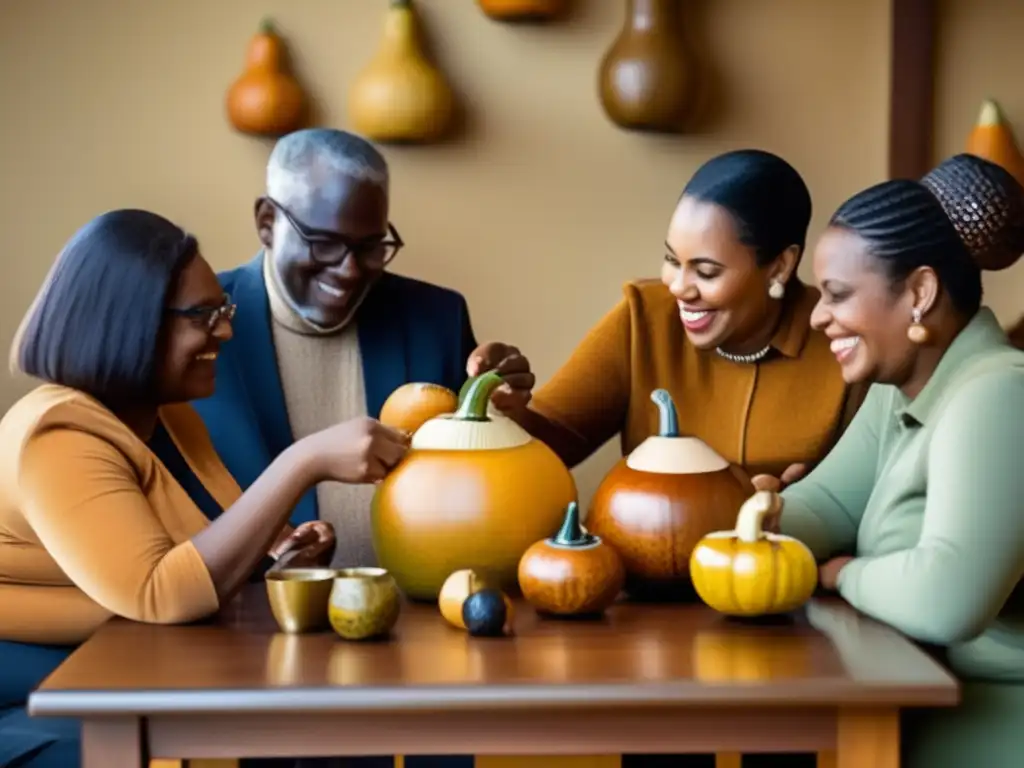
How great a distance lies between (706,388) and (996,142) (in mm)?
1445

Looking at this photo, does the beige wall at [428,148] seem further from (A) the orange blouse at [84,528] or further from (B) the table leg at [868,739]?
(B) the table leg at [868,739]

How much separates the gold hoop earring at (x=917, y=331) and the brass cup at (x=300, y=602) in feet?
2.42

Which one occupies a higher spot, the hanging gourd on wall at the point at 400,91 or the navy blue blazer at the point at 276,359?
the hanging gourd on wall at the point at 400,91

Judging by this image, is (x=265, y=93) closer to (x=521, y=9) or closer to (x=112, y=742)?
(x=521, y=9)

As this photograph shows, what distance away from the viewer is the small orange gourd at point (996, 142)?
3.40 m

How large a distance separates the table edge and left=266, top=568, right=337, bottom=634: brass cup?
0.22m

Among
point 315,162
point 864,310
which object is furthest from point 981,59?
point 864,310

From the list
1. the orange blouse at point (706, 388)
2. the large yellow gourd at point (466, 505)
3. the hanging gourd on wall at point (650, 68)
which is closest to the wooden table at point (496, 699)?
the large yellow gourd at point (466, 505)

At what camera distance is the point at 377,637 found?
1.55 meters

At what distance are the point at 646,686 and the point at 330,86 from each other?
2.51 m

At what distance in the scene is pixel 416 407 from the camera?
1900mm

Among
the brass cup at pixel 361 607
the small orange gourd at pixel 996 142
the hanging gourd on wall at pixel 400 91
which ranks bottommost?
the brass cup at pixel 361 607

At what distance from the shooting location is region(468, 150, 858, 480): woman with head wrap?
2.24 metres

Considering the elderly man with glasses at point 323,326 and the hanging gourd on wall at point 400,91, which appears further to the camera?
the hanging gourd on wall at point 400,91
